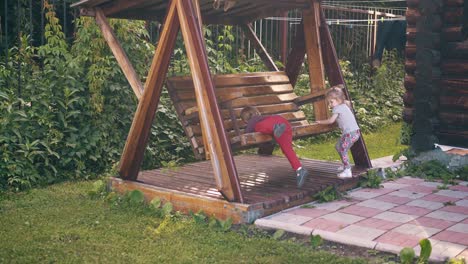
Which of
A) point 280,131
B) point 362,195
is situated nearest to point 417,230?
point 362,195

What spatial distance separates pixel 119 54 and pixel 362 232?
2.78m

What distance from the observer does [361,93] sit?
12656 millimetres

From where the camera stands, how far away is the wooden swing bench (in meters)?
5.59

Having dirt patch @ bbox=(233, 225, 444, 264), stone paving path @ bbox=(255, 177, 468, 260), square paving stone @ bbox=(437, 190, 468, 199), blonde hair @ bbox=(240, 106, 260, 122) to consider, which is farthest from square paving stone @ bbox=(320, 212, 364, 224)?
square paving stone @ bbox=(437, 190, 468, 199)

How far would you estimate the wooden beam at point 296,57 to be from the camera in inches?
279

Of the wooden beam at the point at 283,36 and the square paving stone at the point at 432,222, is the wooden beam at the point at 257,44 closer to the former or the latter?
the square paving stone at the point at 432,222

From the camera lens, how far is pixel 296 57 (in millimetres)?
7223

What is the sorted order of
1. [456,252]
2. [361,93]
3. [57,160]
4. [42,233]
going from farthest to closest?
1. [361,93]
2. [57,160]
3. [42,233]
4. [456,252]

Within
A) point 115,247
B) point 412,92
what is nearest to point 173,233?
point 115,247

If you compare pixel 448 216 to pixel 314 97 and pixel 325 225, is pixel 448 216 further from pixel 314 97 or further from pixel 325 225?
pixel 314 97

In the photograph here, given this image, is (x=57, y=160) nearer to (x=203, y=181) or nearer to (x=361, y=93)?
(x=203, y=181)

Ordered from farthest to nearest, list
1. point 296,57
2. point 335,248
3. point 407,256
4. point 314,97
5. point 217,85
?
point 296,57, point 314,97, point 217,85, point 335,248, point 407,256

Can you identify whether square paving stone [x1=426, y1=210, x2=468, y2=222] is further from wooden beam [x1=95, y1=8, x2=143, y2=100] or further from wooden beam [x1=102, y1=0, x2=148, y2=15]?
wooden beam [x1=102, y1=0, x2=148, y2=15]

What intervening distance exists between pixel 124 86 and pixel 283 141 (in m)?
2.36
